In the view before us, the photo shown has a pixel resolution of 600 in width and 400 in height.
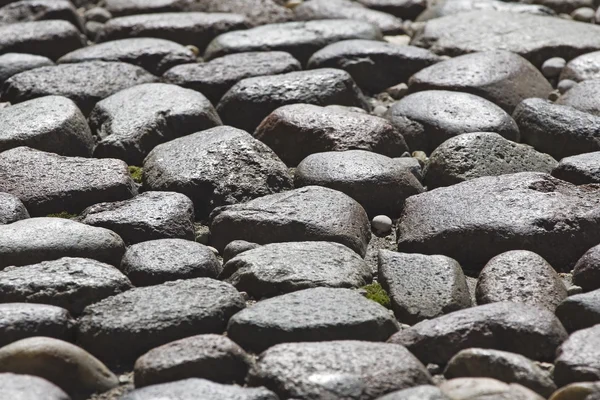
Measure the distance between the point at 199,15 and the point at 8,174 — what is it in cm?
238

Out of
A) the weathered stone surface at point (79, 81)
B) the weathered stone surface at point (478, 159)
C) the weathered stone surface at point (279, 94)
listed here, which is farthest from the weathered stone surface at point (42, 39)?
the weathered stone surface at point (478, 159)

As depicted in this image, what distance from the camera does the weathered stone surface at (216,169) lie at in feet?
13.7

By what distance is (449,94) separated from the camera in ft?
16.2

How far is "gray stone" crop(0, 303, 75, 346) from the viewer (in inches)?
122

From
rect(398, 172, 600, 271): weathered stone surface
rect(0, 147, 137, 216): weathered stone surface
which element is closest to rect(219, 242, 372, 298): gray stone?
rect(398, 172, 600, 271): weathered stone surface

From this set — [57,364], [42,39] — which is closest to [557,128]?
[57,364]

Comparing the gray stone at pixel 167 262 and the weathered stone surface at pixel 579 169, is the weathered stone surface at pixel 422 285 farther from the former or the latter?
the weathered stone surface at pixel 579 169

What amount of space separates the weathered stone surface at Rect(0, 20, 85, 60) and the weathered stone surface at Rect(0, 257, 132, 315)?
267 cm

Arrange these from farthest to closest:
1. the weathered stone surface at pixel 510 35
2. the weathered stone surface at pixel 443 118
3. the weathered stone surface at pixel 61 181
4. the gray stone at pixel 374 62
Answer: the weathered stone surface at pixel 510 35, the gray stone at pixel 374 62, the weathered stone surface at pixel 443 118, the weathered stone surface at pixel 61 181

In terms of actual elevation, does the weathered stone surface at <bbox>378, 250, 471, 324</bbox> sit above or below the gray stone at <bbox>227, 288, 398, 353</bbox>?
below

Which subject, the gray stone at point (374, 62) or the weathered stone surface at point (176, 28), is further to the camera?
the weathered stone surface at point (176, 28)

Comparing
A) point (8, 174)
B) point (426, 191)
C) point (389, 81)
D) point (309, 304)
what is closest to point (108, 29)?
point (389, 81)

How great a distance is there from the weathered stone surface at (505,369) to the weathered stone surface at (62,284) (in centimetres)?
110

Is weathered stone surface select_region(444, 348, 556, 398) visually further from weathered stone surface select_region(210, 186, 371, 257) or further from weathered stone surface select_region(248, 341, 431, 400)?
→ weathered stone surface select_region(210, 186, 371, 257)
